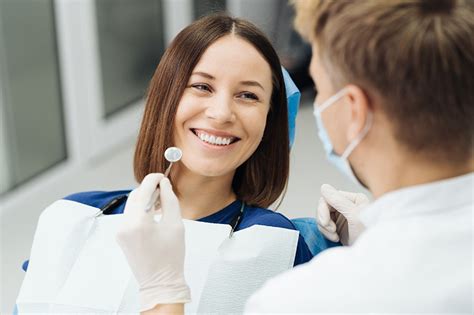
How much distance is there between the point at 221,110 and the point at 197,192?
224mm

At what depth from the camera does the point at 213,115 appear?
61.4 inches

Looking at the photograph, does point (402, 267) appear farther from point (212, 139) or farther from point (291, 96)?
point (291, 96)

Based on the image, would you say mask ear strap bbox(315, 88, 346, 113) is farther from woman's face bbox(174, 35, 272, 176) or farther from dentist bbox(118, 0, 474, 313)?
woman's face bbox(174, 35, 272, 176)

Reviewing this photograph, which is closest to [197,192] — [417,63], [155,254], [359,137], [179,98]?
[179,98]

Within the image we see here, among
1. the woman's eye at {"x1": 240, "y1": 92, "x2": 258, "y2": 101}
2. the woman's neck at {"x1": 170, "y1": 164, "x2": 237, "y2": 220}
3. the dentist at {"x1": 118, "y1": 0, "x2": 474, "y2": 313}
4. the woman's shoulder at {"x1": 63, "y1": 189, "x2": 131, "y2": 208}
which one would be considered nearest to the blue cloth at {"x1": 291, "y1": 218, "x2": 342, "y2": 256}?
the woman's neck at {"x1": 170, "y1": 164, "x2": 237, "y2": 220}

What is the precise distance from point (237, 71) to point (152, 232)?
470 millimetres

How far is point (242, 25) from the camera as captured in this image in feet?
5.34

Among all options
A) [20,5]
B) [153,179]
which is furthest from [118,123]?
[153,179]

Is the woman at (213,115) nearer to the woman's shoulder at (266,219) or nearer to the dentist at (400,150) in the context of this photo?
the woman's shoulder at (266,219)

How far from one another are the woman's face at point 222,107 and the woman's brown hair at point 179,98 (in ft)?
0.06

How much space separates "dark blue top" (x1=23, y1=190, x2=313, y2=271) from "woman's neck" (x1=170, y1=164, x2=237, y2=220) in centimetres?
2

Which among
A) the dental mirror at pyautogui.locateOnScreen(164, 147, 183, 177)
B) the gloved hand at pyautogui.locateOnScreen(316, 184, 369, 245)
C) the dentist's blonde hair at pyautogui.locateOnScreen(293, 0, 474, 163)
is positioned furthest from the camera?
the gloved hand at pyautogui.locateOnScreen(316, 184, 369, 245)

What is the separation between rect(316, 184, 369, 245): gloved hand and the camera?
5.35 ft

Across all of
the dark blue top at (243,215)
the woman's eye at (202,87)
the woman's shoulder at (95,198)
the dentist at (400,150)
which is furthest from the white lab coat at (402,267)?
the woman's shoulder at (95,198)
